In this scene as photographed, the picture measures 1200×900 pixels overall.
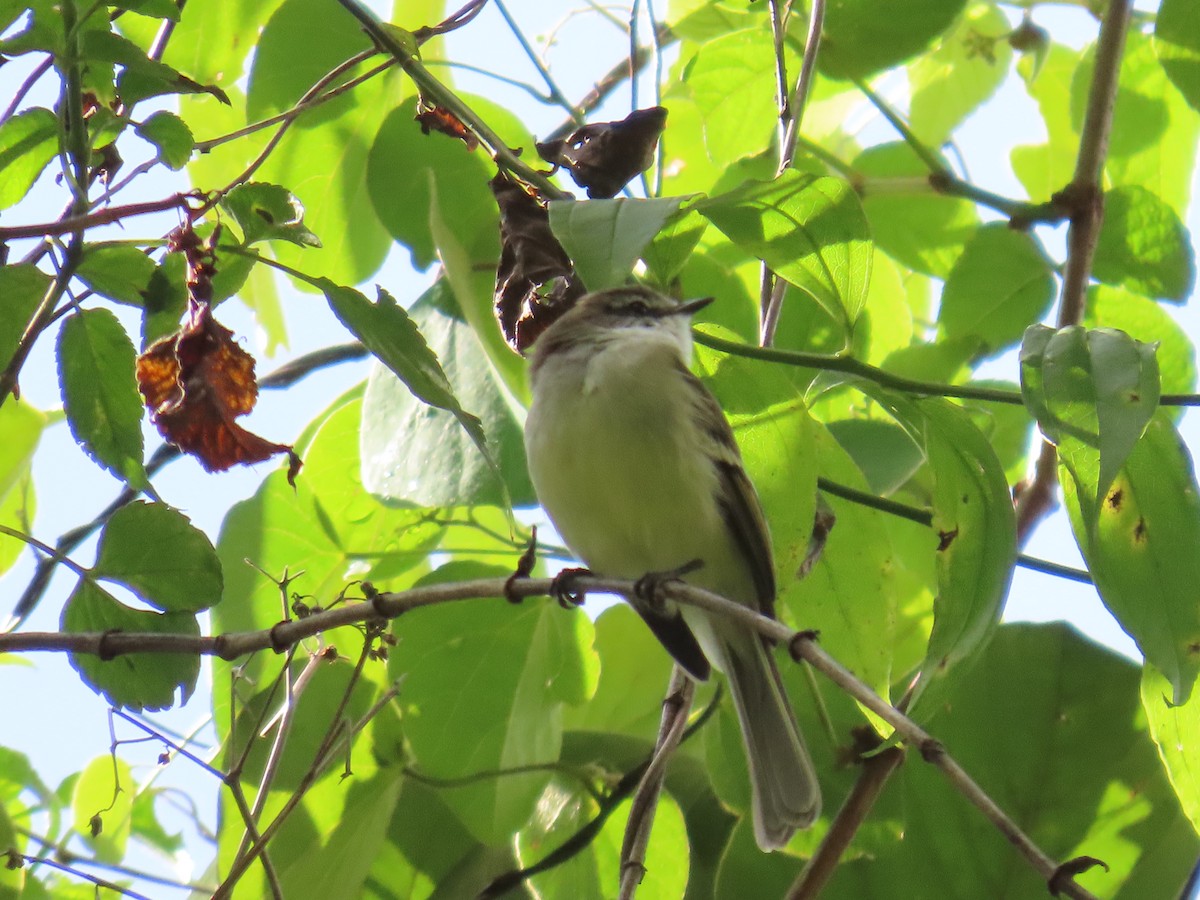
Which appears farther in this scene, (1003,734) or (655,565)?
(655,565)

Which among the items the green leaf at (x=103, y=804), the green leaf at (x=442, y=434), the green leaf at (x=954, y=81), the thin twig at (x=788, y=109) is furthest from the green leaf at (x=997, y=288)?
the green leaf at (x=103, y=804)

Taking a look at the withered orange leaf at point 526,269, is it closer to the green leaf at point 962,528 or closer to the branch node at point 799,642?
the green leaf at point 962,528

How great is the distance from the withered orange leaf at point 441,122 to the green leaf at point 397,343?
2.97ft

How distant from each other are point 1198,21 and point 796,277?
139 cm

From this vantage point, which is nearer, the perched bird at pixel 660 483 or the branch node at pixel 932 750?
the branch node at pixel 932 750

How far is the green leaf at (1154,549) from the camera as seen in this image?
178 centimetres

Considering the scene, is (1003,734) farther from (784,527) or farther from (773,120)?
(773,120)

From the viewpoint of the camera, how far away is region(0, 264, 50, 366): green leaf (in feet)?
6.72

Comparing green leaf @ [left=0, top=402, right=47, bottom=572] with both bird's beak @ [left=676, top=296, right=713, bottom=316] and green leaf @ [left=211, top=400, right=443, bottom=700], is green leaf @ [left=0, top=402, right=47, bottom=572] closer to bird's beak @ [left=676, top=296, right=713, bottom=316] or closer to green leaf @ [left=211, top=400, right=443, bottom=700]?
green leaf @ [left=211, top=400, right=443, bottom=700]

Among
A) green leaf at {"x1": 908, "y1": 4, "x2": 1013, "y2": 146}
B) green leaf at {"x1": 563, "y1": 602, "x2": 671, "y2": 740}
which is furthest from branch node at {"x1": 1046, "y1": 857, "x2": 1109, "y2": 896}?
green leaf at {"x1": 908, "y1": 4, "x2": 1013, "y2": 146}

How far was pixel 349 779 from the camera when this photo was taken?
115 inches

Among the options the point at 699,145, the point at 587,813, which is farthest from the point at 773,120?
the point at 587,813

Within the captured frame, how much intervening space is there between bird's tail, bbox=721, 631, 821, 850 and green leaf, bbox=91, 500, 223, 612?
1.16 m

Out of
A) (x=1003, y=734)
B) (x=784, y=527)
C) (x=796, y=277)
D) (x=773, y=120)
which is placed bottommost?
(x=1003, y=734)
